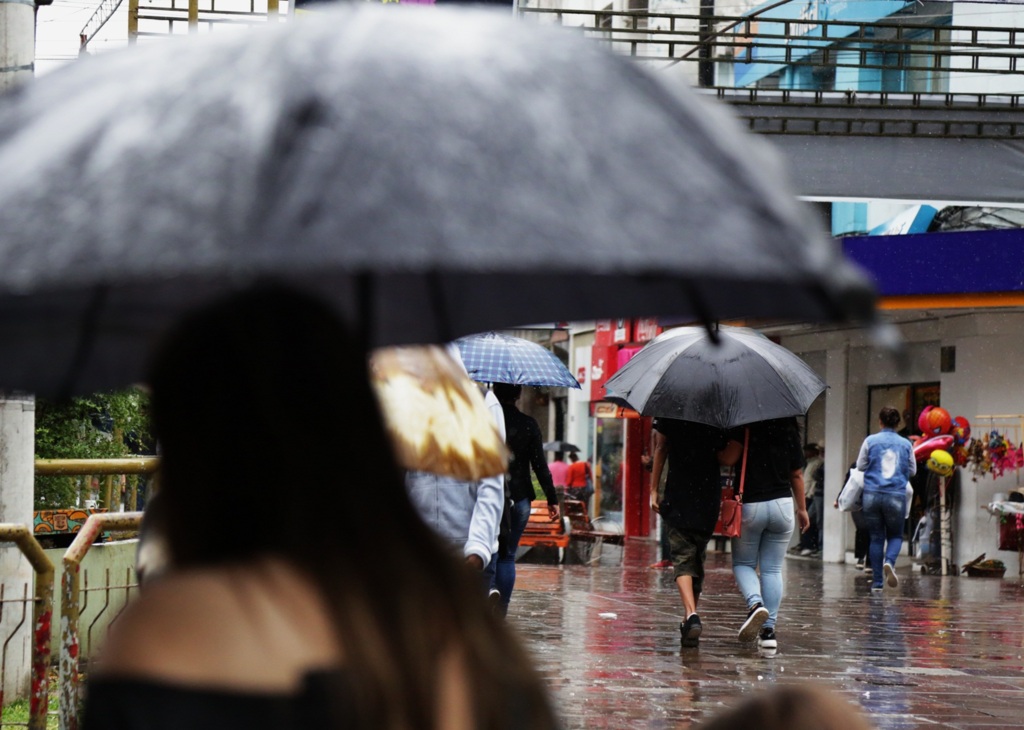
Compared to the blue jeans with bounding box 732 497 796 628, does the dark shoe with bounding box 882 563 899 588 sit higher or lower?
lower

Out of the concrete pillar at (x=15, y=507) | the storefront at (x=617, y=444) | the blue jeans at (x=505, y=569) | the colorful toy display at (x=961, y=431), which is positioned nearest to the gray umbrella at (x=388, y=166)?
the concrete pillar at (x=15, y=507)

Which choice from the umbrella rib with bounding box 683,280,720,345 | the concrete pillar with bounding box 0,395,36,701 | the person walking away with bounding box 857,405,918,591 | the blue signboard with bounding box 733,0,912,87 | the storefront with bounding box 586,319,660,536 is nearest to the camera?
the umbrella rib with bounding box 683,280,720,345

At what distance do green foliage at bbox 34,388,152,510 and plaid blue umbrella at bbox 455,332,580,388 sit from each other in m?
2.20

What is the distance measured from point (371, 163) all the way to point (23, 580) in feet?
21.2

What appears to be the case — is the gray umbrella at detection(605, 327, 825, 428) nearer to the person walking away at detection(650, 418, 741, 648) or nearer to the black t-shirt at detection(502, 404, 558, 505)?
the person walking away at detection(650, 418, 741, 648)

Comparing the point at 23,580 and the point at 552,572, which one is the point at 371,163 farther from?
the point at 552,572

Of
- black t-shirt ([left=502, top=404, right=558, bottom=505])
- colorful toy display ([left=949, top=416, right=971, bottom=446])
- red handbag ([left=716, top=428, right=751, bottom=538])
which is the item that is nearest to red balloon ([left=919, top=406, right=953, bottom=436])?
colorful toy display ([left=949, top=416, right=971, bottom=446])

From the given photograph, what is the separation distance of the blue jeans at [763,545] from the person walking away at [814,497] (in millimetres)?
14357

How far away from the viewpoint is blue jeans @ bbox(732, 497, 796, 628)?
10578mm

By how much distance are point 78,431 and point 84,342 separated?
8006 millimetres

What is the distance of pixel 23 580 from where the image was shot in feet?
25.6

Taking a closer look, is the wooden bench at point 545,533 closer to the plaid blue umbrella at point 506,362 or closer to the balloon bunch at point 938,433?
the balloon bunch at point 938,433

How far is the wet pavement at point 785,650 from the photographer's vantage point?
339 inches

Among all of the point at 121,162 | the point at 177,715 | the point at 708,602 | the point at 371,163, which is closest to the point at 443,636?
the point at 177,715
